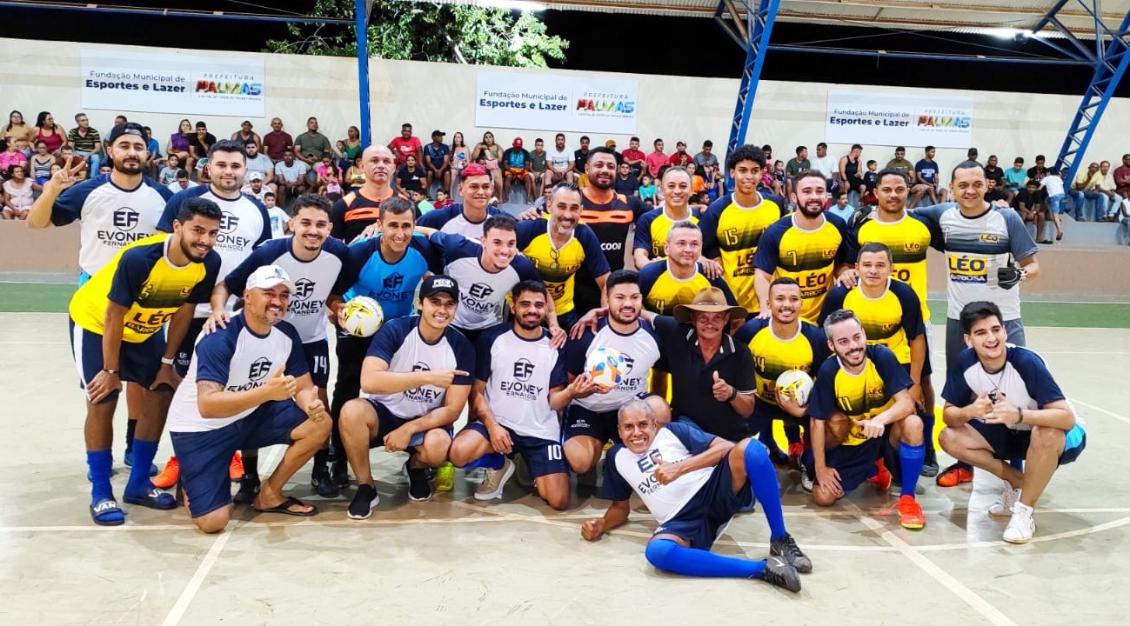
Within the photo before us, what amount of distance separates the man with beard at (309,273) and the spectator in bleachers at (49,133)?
54.1ft

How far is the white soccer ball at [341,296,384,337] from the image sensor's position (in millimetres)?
6172

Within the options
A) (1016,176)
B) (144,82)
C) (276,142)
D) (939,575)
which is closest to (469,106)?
(276,142)

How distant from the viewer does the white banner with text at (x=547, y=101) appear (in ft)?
73.9

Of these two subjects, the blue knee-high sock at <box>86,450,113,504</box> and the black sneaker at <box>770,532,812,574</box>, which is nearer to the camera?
the black sneaker at <box>770,532,812,574</box>

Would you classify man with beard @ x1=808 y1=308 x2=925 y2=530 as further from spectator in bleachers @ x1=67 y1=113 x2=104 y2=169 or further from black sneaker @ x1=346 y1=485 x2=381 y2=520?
spectator in bleachers @ x1=67 y1=113 x2=104 y2=169

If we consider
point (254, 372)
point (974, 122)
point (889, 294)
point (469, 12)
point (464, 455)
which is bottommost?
point (464, 455)

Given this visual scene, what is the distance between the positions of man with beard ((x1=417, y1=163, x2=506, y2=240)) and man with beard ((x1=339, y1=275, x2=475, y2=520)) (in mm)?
1057

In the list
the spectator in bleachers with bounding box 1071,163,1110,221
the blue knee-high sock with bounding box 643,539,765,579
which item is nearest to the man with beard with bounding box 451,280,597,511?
the blue knee-high sock with bounding box 643,539,765,579

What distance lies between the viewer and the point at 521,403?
21.0ft

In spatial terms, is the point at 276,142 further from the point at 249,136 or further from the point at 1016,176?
the point at 1016,176

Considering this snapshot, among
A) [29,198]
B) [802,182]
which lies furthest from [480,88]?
[802,182]

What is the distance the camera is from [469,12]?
87.2ft

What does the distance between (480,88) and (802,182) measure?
16.6 m

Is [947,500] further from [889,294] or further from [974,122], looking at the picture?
[974,122]
